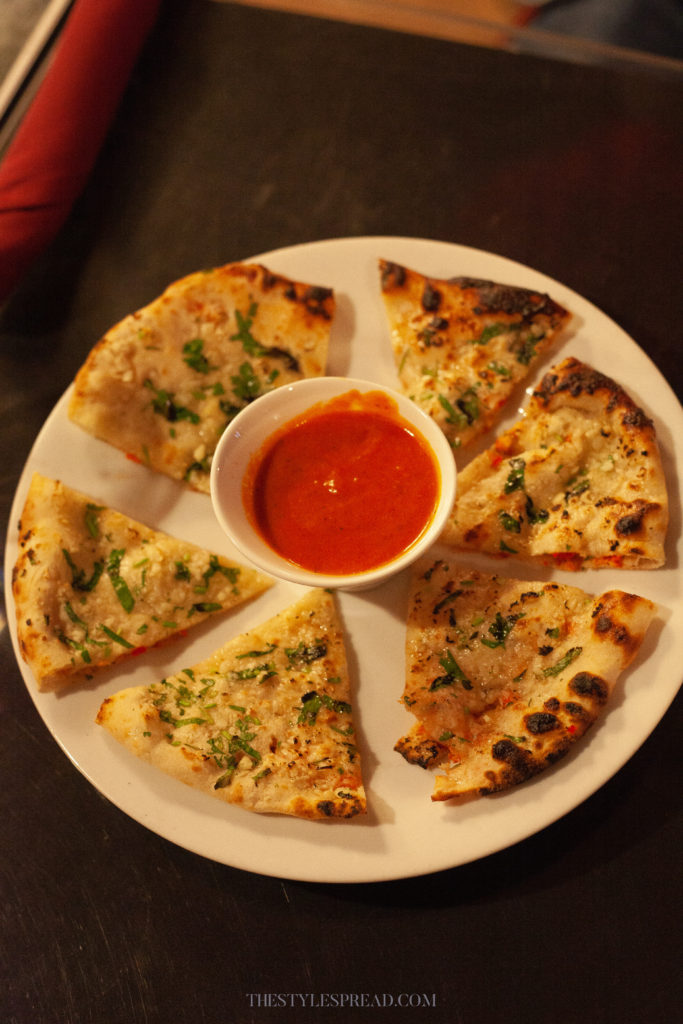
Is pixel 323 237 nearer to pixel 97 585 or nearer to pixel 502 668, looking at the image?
pixel 97 585

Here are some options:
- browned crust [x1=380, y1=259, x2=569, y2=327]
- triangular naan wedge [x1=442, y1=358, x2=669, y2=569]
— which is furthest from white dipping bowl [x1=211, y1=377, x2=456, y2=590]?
browned crust [x1=380, y1=259, x2=569, y2=327]

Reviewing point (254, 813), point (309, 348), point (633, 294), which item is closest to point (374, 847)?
point (254, 813)

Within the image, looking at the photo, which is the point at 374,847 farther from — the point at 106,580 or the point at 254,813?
the point at 106,580

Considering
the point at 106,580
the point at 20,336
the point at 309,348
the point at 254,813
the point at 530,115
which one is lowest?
the point at 254,813

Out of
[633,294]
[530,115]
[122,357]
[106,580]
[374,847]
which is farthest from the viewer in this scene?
[530,115]

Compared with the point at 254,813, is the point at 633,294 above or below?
above

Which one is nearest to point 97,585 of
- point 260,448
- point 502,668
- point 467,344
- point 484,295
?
point 260,448

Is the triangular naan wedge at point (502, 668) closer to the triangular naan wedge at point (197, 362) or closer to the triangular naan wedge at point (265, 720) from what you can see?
the triangular naan wedge at point (265, 720)
